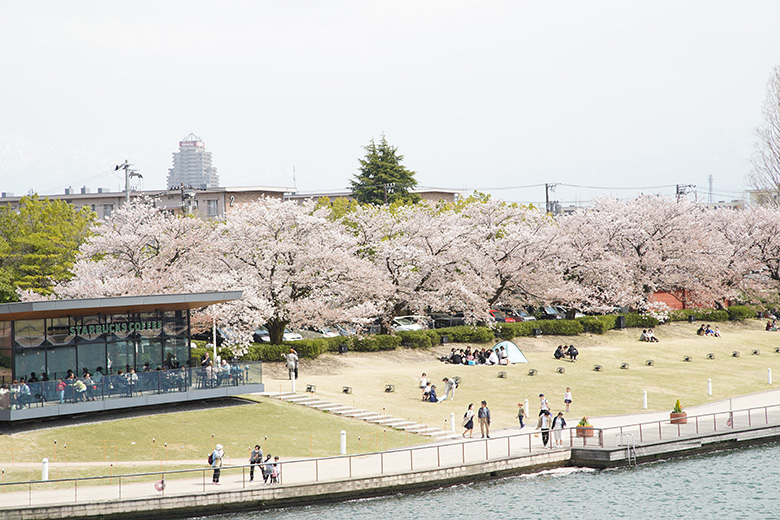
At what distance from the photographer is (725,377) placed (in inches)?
2311

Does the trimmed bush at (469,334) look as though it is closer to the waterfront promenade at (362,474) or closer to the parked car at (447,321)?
the parked car at (447,321)

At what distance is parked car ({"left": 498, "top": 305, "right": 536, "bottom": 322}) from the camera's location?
257 ft

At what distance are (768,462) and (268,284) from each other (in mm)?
31458

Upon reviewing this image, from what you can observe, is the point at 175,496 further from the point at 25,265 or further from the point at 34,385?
the point at 25,265

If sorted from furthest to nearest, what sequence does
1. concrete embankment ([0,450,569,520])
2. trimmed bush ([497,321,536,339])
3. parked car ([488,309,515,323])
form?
parked car ([488,309,515,323])
trimmed bush ([497,321,536,339])
concrete embankment ([0,450,569,520])

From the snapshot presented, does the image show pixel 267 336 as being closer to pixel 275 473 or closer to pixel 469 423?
pixel 469 423

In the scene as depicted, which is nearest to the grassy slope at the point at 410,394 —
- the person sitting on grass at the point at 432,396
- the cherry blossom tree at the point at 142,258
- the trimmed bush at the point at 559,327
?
the person sitting on grass at the point at 432,396

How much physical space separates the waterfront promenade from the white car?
2475cm

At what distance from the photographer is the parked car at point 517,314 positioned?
257 feet

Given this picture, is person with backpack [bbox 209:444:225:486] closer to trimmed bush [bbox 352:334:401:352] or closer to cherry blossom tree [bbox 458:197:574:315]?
trimmed bush [bbox 352:334:401:352]

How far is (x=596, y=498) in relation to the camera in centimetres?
3197

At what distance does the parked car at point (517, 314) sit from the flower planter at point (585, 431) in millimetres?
38670

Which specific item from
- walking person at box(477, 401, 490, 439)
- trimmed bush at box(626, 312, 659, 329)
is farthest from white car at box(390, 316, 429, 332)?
walking person at box(477, 401, 490, 439)

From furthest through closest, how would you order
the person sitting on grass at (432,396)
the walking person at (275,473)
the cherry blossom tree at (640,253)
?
the cherry blossom tree at (640,253), the person sitting on grass at (432,396), the walking person at (275,473)
